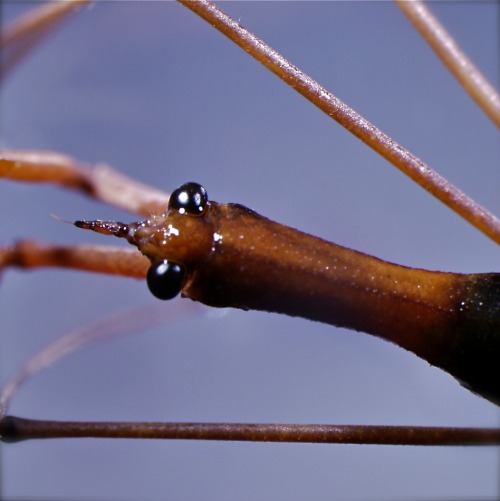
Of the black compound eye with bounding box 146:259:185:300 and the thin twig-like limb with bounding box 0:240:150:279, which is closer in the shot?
the black compound eye with bounding box 146:259:185:300

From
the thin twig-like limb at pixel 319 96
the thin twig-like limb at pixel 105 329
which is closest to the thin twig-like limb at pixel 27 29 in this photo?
the thin twig-like limb at pixel 105 329

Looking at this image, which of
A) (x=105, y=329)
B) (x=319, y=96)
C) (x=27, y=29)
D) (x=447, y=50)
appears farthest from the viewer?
(x=105, y=329)

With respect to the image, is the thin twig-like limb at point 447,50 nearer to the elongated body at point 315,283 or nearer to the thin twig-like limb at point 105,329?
the elongated body at point 315,283

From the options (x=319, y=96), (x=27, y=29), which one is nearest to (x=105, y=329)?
(x=27, y=29)

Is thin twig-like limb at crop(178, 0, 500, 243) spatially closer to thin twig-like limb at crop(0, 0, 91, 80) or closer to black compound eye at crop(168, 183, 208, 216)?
black compound eye at crop(168, 183, 208, 216)

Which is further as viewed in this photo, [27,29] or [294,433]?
[27,29]

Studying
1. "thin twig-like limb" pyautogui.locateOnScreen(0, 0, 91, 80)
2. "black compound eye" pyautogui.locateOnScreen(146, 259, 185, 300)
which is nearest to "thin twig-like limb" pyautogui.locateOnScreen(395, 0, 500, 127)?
"black compound eye" pyautogui.locateOnScreen(146, 259, 185, 300)

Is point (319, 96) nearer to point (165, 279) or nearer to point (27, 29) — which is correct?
point (165, 279)
